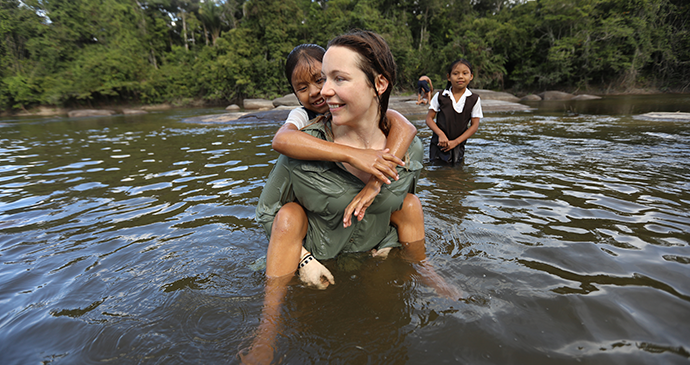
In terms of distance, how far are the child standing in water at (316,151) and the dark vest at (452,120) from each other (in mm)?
3309

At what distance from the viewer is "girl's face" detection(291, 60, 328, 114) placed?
2291mm

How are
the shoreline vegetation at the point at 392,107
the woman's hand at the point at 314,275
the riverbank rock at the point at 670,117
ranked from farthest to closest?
the shoreline vegetation at the point at 392,107
the riverbank rock at the point at 670,117
the woman's hand at the point at 314,275

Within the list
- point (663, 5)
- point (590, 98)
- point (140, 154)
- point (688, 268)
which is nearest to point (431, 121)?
point (688, 268)

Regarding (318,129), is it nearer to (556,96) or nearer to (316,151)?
(316,151)

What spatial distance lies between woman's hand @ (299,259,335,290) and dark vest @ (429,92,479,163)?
3.83 meters

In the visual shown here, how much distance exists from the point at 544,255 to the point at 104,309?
2938 millimetres

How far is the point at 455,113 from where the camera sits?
514 centimetres

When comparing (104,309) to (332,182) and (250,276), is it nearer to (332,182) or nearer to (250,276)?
(250,276)

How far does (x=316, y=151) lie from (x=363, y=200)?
37 cm

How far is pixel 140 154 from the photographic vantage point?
6918 millimetres

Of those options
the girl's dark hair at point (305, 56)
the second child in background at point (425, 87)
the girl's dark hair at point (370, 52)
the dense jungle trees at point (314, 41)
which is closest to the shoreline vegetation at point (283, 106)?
the dense jungle trees at point (314, 41)

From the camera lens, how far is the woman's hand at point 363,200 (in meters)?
1.77

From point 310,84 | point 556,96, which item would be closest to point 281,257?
point 310,84

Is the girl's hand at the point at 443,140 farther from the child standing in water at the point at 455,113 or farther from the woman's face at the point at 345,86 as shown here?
the woman's face at the point at 345,86
